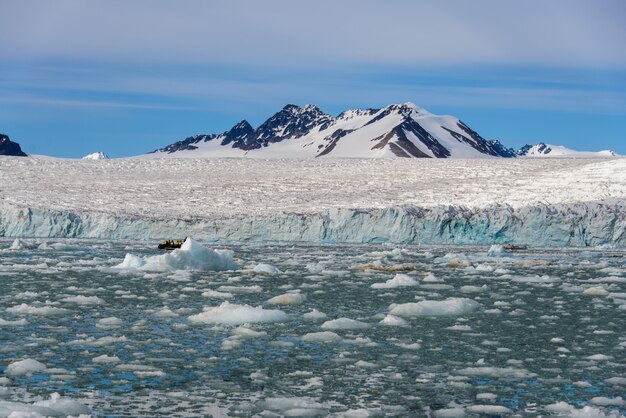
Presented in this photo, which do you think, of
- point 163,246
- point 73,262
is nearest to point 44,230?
point 163,246

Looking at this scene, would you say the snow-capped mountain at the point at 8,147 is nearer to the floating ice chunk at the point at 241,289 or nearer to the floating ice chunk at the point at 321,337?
the floating ice chunk at the point at 241,289

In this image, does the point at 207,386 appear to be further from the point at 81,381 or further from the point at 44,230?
the point at 44,230

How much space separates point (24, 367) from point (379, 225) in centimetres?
3001

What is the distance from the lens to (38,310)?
11766 mm

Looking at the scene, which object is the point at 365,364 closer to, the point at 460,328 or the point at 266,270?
the point at 460,328

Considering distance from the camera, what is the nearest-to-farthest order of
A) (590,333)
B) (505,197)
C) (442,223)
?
(590,333), (442,223), (505,197)

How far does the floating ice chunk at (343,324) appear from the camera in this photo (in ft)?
35.3

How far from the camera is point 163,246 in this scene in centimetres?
3028

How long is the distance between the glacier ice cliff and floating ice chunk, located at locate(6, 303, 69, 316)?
84.9 feet

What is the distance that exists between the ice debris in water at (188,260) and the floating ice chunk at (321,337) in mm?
10016

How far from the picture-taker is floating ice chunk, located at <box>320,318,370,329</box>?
1077 centimetres

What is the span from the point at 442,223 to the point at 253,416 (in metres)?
31.0

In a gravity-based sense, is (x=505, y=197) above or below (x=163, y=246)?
above

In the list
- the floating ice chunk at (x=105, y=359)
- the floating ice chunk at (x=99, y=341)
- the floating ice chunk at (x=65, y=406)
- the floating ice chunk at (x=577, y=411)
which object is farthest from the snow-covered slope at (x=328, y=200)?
the floating ice chunk at (x=65, y=406)
